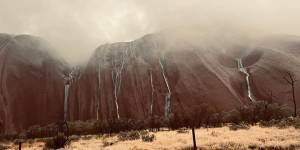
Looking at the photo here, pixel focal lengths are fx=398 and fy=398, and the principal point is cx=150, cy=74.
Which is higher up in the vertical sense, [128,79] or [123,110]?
[128,79]

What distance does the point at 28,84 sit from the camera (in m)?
125

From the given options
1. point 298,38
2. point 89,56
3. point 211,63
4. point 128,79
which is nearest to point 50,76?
point 89,56

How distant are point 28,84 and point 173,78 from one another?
4564 cm

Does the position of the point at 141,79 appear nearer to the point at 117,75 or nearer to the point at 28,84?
the point at 117,75

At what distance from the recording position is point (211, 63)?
11956cm

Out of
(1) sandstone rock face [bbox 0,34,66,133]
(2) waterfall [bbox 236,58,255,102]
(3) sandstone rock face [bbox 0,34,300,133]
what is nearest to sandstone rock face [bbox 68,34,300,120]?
(3) sandstone rock face [bbox 0,34,300,133]

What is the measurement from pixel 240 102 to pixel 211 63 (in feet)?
72.0

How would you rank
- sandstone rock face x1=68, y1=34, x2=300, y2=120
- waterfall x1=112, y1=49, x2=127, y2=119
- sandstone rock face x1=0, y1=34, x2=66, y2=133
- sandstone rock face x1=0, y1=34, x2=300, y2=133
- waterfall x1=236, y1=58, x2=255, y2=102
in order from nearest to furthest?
waterfall x1=236, y1=58, x2=255, y2=102 → sandstone rock face x1=68, y1=34, x2=300, y2=120 → sandstone rock face x1=0, y1=34, x2=300, y2=133 → sandstone rock face x1=0, y1=34, x2=66, y2=133 → waterfall x1=112, y1=49, x2=127, y2=119

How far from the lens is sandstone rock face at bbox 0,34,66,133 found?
4471 inches

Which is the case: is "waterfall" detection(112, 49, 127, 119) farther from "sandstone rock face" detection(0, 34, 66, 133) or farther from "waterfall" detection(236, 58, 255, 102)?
"waterfall" detection(236, 58, 255, 102)

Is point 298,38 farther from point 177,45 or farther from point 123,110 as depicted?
point 123,110

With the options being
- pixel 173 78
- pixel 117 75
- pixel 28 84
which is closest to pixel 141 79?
pixel 117 75

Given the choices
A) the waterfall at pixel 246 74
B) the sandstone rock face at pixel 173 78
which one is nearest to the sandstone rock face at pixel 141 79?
the sandstone rock face at pixel 173 78

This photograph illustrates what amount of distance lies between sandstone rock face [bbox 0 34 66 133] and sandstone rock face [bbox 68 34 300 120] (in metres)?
7.24
